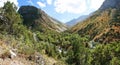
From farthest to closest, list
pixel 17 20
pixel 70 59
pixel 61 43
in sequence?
1. pixel 61 43
2. pixel 70 59
3. pixel 17 20

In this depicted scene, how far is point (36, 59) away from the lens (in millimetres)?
18047

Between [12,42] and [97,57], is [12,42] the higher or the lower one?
the higher one

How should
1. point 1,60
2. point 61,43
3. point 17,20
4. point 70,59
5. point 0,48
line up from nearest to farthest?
point 1,60 → point 0,48 → point 17,20 → point 70,59 → point 61,43

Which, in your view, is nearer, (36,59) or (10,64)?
(10,64)

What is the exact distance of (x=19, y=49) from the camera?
60.5ft

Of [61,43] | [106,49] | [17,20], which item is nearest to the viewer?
[17,20]

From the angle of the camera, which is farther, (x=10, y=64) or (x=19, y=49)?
(x=19, y=49)

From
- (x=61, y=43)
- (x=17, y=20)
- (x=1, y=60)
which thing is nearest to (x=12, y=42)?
(x=1, y=60)

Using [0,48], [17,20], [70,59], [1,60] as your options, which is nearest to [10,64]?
[1,60]

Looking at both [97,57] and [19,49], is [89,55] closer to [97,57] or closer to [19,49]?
[97,57]

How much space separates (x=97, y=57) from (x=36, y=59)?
71.3 metres

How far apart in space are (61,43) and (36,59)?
181 m

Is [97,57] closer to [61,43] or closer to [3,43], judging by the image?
[3,43]

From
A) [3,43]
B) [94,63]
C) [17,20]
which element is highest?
[17,20]
